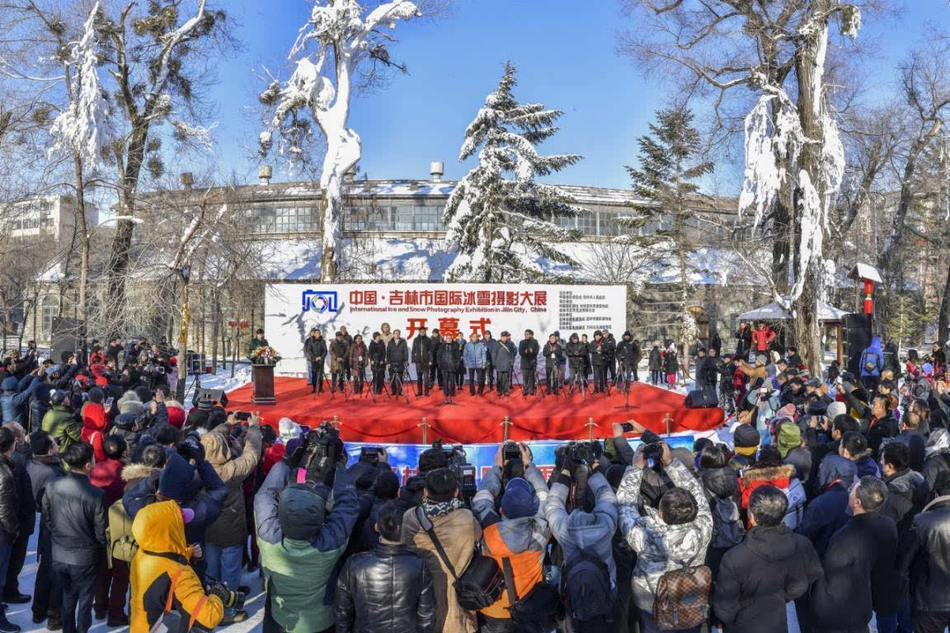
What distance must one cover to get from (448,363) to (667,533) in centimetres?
1127

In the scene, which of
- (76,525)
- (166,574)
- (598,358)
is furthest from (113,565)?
(598,358)

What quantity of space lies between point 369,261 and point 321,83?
1157 cm

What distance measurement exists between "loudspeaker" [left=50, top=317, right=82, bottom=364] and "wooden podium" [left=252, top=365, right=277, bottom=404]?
494 cm

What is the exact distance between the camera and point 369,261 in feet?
104

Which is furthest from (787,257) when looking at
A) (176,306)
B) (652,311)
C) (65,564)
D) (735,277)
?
(65,564)

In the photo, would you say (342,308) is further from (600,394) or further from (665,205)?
(665,205)

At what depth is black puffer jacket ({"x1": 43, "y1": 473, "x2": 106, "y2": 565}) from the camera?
4.43 m

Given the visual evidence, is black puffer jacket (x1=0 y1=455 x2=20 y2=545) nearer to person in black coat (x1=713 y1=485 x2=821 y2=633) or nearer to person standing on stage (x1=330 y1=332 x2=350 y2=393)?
person in black coat (x1=713 y1=485 x2=821 y2=633)

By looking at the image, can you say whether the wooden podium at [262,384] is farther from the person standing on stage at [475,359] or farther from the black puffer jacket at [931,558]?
the black puffer jacket at [931,558]

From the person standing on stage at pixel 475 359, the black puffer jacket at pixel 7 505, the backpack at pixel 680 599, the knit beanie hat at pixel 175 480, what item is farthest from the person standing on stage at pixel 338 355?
the backpack at pixel 680 599

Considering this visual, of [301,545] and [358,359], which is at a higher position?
[358,359]

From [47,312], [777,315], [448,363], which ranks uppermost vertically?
[47,312]

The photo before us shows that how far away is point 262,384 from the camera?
46.9 feet

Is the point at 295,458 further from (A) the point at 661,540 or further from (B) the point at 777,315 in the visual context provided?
(B) the point at 777,315
